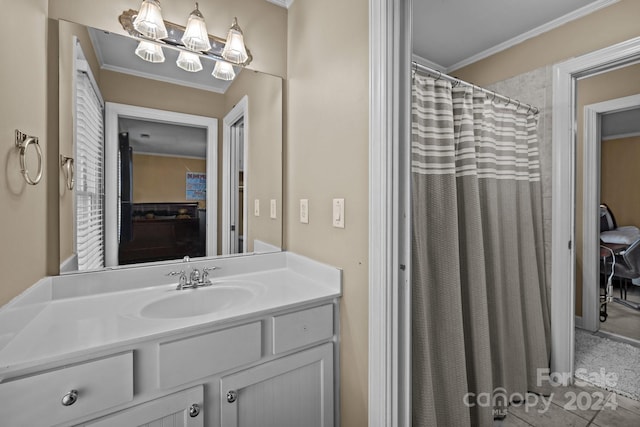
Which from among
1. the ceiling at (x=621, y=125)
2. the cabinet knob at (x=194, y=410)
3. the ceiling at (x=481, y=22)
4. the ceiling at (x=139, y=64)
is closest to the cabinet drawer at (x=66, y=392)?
the cabinet knob at (x=194, y=410)

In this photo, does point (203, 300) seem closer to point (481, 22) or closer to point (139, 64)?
point (139, 64)

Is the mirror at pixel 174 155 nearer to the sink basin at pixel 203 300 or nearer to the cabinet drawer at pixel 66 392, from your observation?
the sink basin at pixel 203 300

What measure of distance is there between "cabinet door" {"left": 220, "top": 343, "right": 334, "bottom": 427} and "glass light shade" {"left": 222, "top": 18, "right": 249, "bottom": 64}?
1.50 m

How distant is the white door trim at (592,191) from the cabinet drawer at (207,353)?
2.72m

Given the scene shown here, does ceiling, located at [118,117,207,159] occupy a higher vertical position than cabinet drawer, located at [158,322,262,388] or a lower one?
higher

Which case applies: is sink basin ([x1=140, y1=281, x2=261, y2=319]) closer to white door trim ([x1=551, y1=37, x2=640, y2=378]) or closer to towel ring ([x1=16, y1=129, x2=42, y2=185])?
towel ring ([x1=16, y1=129, x2=42, y2=185])

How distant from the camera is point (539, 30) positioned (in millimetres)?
2104

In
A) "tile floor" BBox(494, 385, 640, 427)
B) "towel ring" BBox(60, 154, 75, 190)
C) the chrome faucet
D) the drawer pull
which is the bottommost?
"tile floor" BBox(494, 385, 640, 427)

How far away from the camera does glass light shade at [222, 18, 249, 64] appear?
1.51m

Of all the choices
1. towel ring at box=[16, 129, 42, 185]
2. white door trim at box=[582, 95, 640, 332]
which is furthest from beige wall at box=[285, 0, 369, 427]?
white door trim at box=[582, 95, 640, 332]

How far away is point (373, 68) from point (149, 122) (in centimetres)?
107

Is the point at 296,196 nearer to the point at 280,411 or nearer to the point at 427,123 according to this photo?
the point at 427,123

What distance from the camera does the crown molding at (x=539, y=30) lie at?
72.7 inches

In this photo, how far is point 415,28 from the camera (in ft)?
6.97
